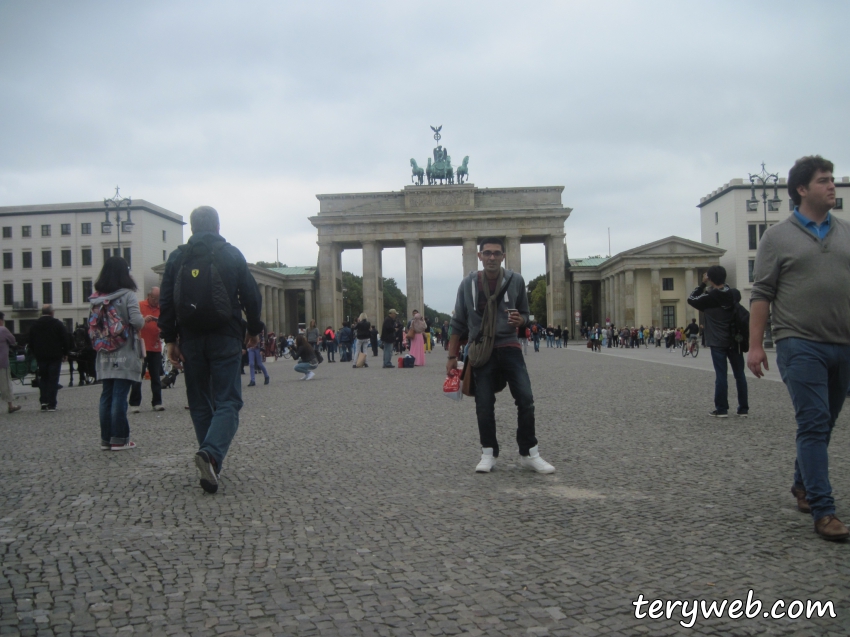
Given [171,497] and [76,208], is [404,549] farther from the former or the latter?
[76,208]

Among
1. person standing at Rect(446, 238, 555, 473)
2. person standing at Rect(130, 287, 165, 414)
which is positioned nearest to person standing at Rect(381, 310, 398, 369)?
person standing at Rect(130, 287, 165, 414)

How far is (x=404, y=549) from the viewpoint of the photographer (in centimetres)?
→ 413

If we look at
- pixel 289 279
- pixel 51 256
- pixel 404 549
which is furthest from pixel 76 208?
pixel 404 549

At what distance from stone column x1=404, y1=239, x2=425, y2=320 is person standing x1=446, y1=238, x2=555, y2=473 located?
66.0 m

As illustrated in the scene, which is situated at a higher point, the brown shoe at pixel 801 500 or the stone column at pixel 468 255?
the stone column at pixel 468 255

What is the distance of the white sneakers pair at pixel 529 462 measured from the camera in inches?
244

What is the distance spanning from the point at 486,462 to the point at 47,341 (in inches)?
379

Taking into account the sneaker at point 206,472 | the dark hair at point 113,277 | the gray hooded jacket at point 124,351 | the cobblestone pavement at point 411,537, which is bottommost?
the cobblestone pavement at point 411,537

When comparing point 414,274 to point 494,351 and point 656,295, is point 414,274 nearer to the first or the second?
point 656,295

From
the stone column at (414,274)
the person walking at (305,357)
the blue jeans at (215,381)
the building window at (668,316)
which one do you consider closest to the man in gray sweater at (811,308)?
the blue jeans at (215,381)

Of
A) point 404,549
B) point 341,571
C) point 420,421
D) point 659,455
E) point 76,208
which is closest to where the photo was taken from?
point 341,571

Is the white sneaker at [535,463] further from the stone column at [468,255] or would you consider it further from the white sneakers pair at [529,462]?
the stone column at [468,255]

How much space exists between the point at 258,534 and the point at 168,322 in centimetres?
212

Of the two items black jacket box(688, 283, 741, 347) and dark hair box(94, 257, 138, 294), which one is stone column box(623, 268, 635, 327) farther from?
dark hair box(94, 257, 138, 294)
